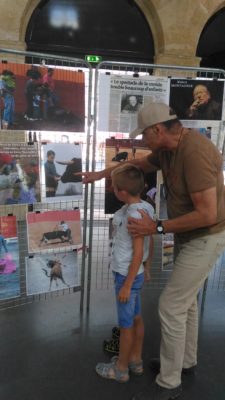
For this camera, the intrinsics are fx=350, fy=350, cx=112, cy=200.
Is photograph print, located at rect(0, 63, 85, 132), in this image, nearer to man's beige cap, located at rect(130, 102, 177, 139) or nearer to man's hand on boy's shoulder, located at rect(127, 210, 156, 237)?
man's beige cap, located at rect(130, 102, 177, 139)

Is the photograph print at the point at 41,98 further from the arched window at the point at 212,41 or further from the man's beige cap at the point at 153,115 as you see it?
the arched window at the point at 212,41

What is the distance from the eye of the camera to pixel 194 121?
106 inches

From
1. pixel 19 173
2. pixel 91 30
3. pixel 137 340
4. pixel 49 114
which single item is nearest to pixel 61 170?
pixel 19 173

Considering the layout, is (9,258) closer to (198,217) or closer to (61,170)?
(61,170)

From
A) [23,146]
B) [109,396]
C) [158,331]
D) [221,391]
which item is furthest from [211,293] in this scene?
[23,146]

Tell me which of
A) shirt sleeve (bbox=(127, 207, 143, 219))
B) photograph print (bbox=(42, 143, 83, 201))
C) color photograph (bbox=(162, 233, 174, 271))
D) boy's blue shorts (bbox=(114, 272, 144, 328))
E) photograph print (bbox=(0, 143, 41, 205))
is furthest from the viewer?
color photograph (bbox=(162, 233, 174, 271))

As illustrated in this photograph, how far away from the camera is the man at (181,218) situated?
5.68 feet

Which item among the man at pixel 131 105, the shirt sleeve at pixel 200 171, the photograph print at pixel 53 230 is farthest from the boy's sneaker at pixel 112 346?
the man at pixel 131 105

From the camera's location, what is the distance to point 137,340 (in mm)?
2258

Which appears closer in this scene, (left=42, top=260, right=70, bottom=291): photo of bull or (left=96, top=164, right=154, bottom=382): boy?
(left=96, top=164, right=154, bottom=382): boy

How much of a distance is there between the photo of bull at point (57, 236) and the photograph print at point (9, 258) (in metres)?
0.21

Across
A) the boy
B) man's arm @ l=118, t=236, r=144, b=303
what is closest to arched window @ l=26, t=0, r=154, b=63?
the boy

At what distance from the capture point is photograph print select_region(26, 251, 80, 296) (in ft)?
8.68

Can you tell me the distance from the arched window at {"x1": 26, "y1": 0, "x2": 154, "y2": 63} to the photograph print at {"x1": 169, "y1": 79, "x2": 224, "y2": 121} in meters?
3.49
